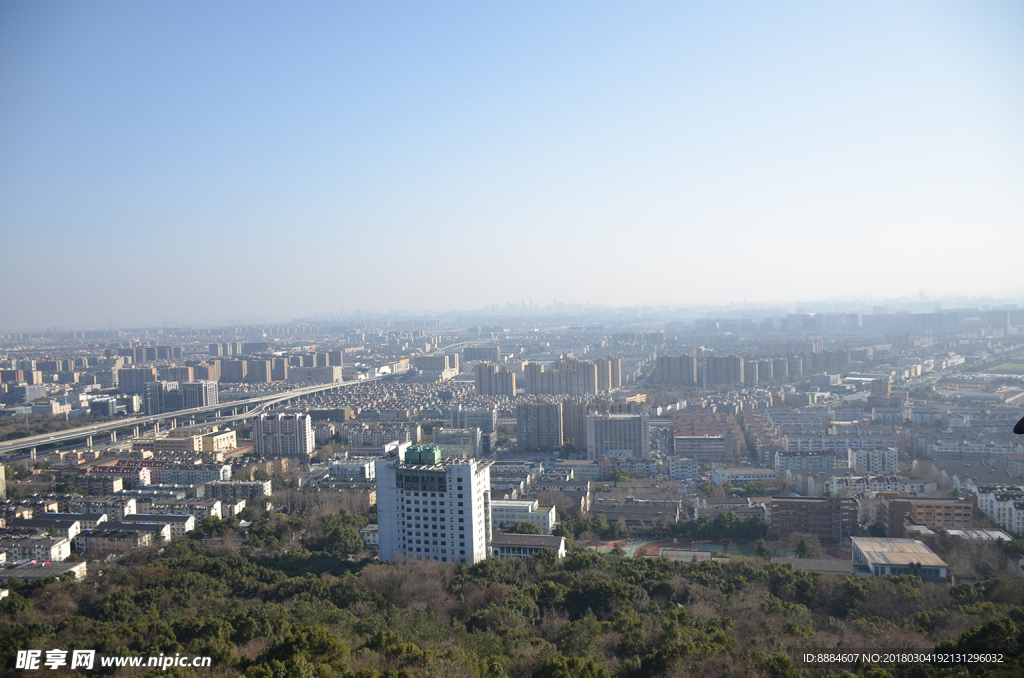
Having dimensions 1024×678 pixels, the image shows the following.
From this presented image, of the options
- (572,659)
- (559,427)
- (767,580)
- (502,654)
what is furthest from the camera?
(559,427)

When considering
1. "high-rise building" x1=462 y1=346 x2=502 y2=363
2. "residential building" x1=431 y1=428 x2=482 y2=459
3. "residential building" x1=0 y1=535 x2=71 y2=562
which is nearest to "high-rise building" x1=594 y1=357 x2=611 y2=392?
"residential building" x1=431 y1=428 x2=482 y2=459

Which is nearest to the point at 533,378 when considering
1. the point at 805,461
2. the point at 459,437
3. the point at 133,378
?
the point at 459,437

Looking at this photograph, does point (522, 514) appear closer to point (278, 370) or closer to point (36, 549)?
point (36, 549)

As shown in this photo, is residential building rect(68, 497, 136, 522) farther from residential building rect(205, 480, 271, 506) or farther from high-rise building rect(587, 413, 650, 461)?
high-rise building rect(587, 413, 650, 461)

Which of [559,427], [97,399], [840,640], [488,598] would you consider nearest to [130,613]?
[488,598]

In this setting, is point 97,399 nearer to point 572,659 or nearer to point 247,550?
point 247,550

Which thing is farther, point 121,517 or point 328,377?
point 328,377

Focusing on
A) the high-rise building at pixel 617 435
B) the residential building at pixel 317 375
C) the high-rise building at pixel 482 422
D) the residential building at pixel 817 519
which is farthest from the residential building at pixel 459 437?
the residential building at pixel 317 375
